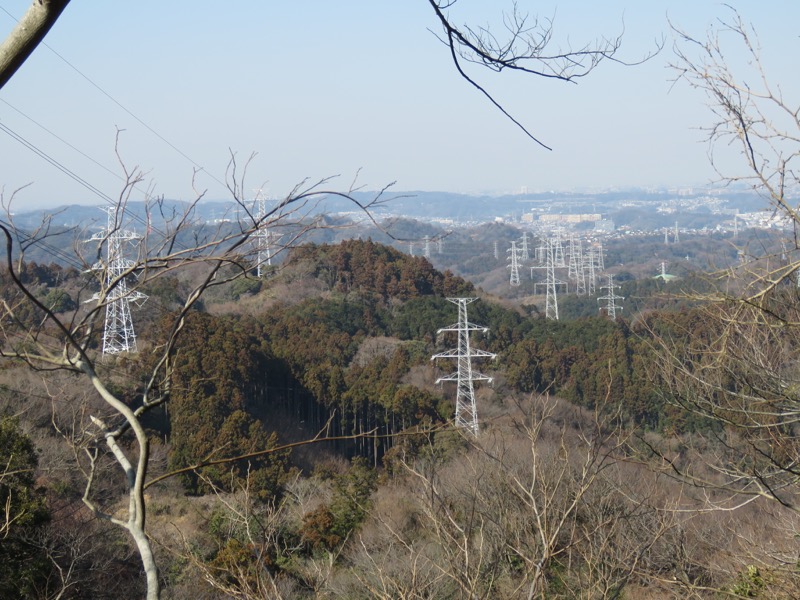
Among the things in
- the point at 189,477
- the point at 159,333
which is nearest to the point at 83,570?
the point at 189,477

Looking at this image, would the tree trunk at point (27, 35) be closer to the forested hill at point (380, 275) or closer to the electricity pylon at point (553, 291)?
the forested hill at point (380, 275)

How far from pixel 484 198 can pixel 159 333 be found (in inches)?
3613

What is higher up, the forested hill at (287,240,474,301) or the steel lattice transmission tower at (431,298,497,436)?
the forested hill at (287,240,474,301)

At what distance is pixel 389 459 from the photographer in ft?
45.6

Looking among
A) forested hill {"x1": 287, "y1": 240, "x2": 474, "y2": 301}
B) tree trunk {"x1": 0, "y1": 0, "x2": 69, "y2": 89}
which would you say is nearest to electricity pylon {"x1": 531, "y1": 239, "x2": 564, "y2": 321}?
forested hill {"x1": 287, "y1": 240, "x2": 474, "y2": 301}

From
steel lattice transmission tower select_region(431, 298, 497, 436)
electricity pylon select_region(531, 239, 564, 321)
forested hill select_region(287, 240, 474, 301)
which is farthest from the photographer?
electricity pylon select_region(531, 239, 564, 321)

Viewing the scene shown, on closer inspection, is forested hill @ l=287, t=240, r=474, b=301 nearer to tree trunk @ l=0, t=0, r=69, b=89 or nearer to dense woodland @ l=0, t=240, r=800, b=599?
dense woodland @ l=0, t=240, r=800, b=599

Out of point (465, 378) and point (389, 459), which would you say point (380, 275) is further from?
point (389, 459)

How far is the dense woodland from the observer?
3105 mm

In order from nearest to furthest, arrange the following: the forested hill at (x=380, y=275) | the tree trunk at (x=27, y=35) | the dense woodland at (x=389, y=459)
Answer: the tree trunk at (x=27, y=35) → the dense woodland at (x=389, y=459) → the forested hill at (x=380, y=275)

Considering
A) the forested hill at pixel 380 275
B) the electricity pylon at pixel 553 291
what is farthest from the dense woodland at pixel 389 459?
the electricity pylon at pixel 553 291

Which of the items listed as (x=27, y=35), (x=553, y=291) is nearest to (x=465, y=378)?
→ (x=27, y=35)

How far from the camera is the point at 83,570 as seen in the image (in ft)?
20.1

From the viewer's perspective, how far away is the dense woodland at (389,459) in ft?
10.2
